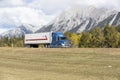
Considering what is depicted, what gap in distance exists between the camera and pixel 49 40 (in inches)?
3285

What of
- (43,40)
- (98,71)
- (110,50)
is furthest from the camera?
(43,40)

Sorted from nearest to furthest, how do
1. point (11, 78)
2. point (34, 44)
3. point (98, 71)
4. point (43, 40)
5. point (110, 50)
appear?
point (11, 78), point (98, 71), point (110, 50), point (43, 40), point (34, 44)

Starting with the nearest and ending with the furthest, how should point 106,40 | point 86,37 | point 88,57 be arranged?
point 88,57
point 106,40
point 86,37

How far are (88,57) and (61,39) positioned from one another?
1507 inches

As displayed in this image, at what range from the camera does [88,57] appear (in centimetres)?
4072

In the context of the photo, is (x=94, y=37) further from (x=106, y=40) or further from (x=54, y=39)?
(x=54, y=39)

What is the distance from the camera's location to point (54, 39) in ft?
265

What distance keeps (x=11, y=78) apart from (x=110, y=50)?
20840mm

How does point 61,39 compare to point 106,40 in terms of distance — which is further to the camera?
point 106,40

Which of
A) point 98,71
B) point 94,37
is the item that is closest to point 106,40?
point 94,37

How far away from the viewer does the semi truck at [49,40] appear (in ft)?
255

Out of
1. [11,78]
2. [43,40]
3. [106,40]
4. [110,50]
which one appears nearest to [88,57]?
[110,50]

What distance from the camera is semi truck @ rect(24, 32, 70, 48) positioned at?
255 feet

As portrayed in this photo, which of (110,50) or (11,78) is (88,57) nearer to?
(110,50)
